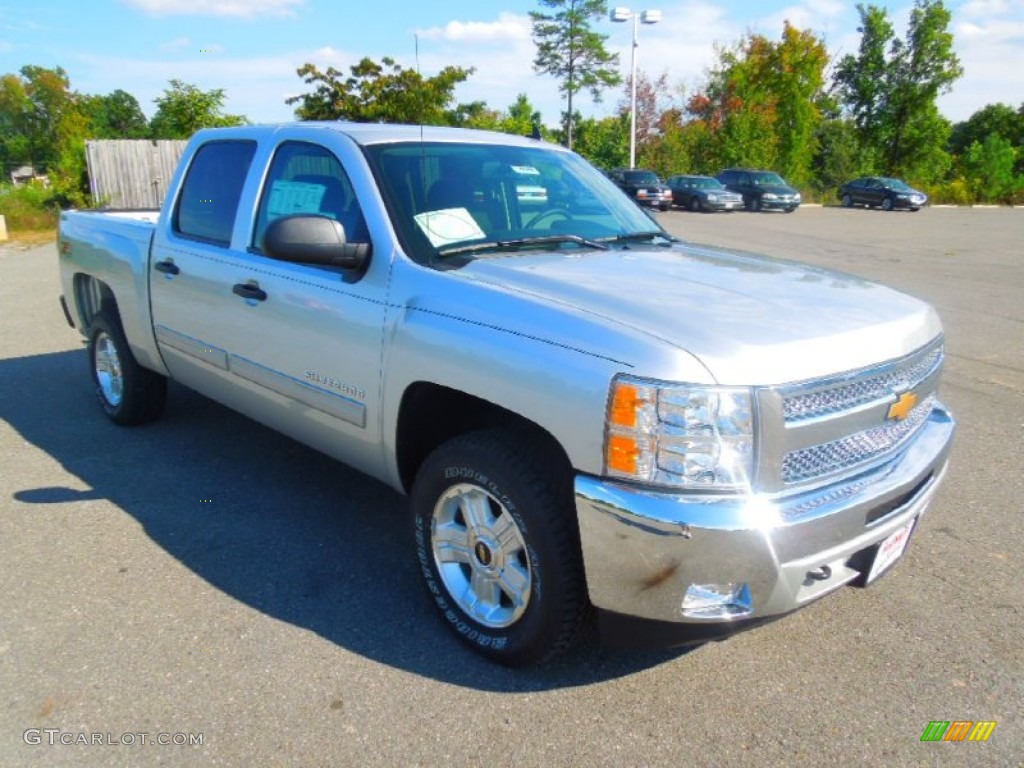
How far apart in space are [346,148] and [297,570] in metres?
1.87

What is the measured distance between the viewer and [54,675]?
2.84 m

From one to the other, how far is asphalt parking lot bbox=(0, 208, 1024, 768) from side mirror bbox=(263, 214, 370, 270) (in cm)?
139

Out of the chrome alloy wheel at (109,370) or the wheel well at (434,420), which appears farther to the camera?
the chrome alloy wheel at (109,370)

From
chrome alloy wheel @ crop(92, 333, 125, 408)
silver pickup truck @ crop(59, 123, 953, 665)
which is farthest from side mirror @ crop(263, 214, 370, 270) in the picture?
chrome alloy wheel @ crop(92, 333, 125, 408)

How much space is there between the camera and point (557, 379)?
2.46 metres

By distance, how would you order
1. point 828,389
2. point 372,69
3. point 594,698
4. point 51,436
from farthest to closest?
point 372,69, point 51,436, point 594,698, point 828,389

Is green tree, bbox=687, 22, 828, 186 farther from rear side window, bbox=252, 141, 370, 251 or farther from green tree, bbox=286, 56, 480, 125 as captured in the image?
rear side window, bbox=252, 141, 370, 251

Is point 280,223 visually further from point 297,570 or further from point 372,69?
point 372,69

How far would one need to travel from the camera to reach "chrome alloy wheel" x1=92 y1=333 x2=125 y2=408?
5.32 metres

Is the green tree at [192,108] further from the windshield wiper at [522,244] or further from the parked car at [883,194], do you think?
the parked car at [883,194]

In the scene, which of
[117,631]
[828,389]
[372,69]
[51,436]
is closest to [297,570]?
[117,631]

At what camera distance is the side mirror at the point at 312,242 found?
3104 millimetres

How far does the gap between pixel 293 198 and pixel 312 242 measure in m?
0.83

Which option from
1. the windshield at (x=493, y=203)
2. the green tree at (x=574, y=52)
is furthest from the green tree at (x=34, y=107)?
the windshield at (x=493, y=203)
